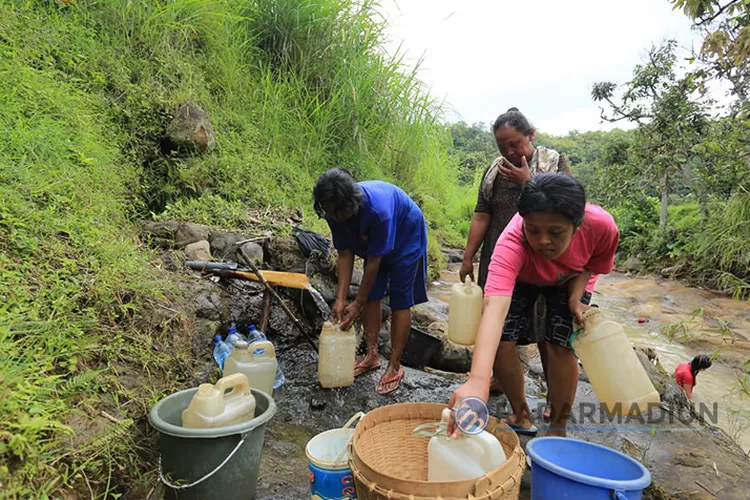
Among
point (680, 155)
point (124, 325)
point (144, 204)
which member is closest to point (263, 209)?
point (144, 204)

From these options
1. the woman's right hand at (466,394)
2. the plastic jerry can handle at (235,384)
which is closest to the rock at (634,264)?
the woman's right hand at (466,394)

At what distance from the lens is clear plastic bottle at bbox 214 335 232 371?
9.20 ft

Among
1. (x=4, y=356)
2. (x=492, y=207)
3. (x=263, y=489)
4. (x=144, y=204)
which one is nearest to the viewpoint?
(x=4, y=356)

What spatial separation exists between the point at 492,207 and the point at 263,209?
243 cm

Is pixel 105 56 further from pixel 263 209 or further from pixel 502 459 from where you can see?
pixel 502 459

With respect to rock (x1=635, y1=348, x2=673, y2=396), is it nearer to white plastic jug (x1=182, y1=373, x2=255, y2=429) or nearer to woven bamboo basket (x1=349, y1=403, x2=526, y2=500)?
woven bamboo basket (x1=349, y1=403, x2=526, y2=500)

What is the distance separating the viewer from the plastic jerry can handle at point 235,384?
6.06ft

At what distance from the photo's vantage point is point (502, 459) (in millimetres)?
1389

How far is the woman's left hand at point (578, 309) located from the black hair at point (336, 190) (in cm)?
125

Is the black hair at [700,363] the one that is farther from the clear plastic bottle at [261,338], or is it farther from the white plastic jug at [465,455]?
the clear plastic bottle at [261,338]

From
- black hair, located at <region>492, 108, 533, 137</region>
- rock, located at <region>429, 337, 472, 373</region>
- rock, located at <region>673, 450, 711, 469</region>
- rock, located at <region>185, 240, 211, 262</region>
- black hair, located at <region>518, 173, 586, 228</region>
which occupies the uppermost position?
black hair, located at <region>492, 108, 533, 137</region>

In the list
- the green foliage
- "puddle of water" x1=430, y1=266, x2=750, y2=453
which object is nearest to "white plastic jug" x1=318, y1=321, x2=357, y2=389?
"puddle of water" x1=430, y1=266, x2=750, y2=453

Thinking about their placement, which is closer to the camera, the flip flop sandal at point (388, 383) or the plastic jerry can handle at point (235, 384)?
the plastic jerry can handle at point (235, 384)

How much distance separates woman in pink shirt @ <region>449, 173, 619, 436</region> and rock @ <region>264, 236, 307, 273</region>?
215 cm
